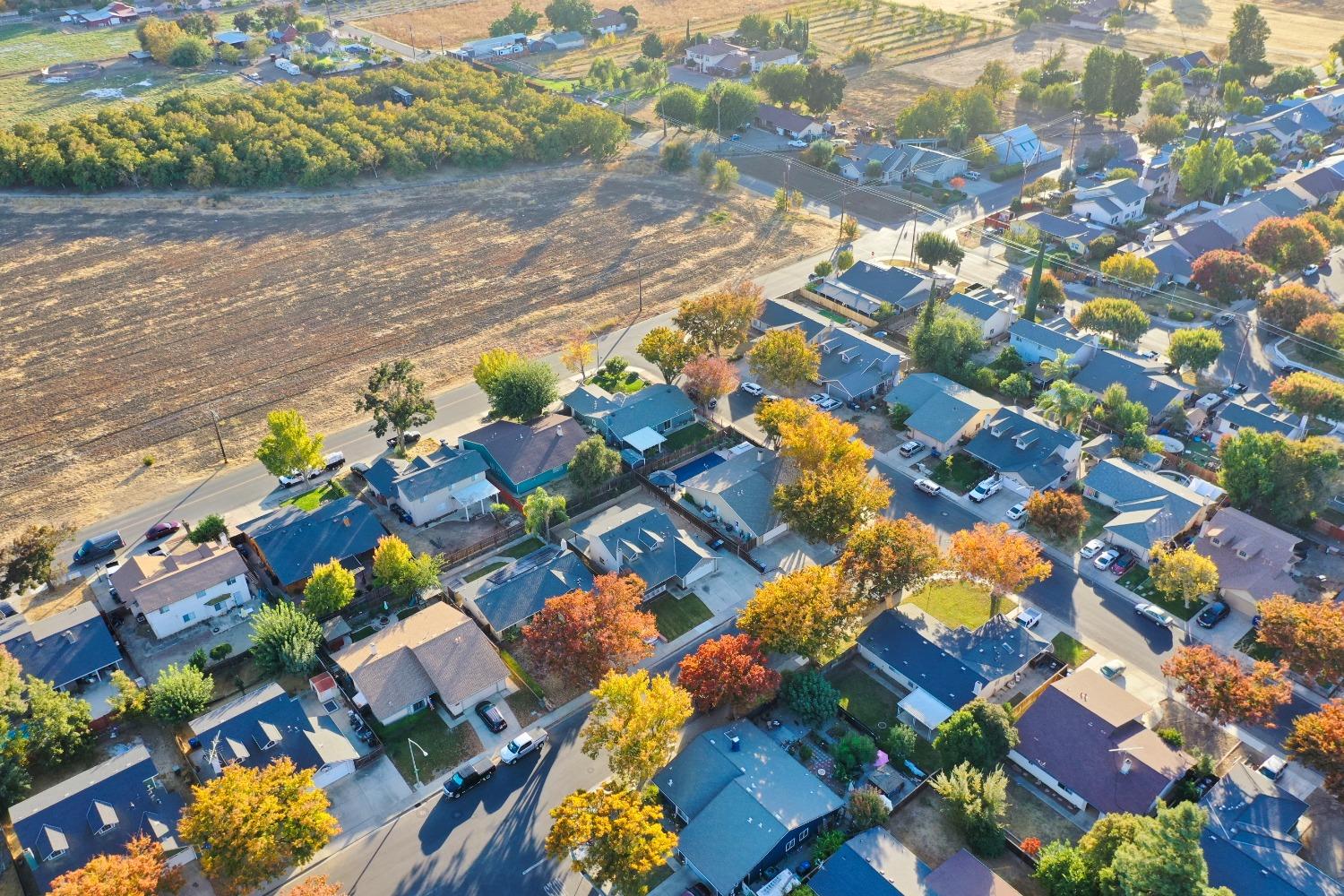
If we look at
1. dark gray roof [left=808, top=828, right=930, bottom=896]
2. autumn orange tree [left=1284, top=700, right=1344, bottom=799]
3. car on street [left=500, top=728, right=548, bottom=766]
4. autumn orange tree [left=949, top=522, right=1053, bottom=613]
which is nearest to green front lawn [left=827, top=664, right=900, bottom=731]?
dark gray roof [left=808, top=828, right=930, bottom=896]

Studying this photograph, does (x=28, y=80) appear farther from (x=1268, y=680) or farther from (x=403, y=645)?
(x=1268, y=680)

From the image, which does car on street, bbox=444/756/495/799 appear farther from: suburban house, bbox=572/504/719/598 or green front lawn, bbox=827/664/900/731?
green front lawn, bbox=827/664/900/731

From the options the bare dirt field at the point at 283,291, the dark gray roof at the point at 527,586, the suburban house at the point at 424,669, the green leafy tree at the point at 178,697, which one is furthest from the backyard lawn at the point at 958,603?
the bare dirt field at the point at 283,291

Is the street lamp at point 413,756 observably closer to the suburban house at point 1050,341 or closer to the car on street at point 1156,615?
the car on street at point 1156,615

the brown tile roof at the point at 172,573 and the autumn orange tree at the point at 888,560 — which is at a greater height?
the brown tile roof at the point at 172,573

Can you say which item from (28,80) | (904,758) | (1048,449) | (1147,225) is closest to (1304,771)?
(904,758)
